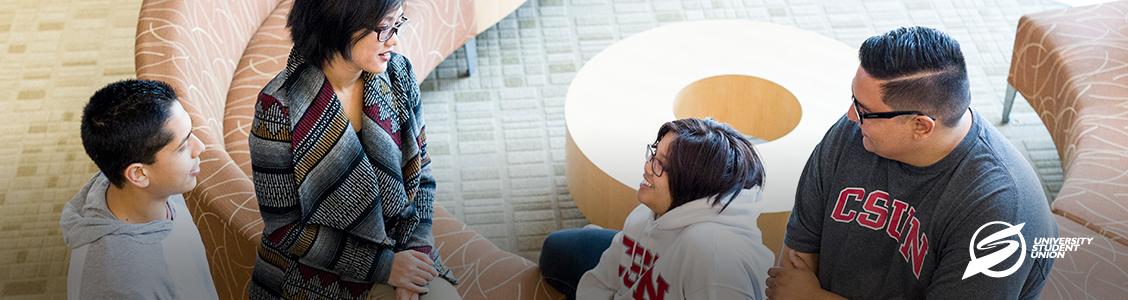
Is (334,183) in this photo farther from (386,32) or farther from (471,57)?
(471,57)

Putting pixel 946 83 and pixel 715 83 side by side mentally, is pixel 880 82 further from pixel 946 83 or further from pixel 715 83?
pixel 715 83

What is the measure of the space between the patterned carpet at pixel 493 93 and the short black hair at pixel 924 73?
1579mm

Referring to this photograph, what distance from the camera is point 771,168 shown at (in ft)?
9.86

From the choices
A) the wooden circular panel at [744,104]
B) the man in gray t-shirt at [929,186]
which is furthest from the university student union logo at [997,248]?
the wooden circular panel at [744,104]

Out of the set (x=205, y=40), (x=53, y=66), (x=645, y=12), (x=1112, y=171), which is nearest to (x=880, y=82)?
(x=1112, y=171)

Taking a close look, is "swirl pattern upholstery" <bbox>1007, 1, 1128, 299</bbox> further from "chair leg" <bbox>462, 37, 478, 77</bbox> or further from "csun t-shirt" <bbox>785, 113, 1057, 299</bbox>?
"chair leg" <bbox>462, 37, 478, 77</bbox>

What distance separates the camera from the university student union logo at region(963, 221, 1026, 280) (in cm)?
184

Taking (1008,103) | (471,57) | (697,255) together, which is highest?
(697,255)

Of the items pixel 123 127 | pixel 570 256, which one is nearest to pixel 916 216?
pixel 570 256

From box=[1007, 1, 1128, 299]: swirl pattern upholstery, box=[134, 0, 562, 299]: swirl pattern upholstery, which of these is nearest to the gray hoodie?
box=[134, 0, 562, 299]: swirl pattern upholstery

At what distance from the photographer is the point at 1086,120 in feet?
9.89

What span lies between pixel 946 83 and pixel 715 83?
1518 millimetres

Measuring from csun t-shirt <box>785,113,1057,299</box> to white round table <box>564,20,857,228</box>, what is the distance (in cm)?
70

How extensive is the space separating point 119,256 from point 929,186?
147cm
